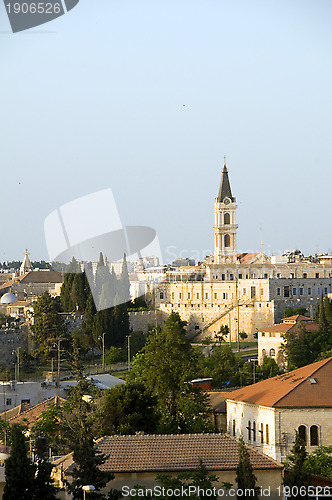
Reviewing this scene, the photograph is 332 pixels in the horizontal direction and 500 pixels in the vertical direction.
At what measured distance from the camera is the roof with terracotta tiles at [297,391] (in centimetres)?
3550

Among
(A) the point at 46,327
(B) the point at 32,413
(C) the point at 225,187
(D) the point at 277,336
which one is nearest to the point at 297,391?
(B) the point at 32,413

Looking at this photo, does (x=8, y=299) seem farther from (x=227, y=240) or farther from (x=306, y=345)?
(x=306, y=345)

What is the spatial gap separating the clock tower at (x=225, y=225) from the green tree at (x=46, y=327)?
17725 mm

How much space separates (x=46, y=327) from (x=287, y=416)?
3243 cm

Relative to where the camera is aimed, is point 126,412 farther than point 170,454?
Yes

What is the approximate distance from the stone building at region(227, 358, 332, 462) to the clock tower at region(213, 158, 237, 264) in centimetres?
4463

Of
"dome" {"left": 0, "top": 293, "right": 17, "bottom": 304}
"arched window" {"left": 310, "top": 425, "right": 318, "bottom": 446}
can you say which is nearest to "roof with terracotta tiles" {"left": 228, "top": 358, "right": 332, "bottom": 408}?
"arched window" {"left": 310, "top": 425, "right": 318, "bottom": 446}

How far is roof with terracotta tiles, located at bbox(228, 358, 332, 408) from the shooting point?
35.5 m

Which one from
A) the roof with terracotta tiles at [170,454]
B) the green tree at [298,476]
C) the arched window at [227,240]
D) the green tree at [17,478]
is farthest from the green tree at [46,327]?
the green tree at [17,478]

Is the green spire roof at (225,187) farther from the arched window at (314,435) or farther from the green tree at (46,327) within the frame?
the arched window at (314,435)

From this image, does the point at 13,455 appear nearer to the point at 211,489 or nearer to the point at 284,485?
the point at 211,489

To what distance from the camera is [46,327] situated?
66.0 m

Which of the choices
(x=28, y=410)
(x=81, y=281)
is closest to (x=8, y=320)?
(x=81, y=281)

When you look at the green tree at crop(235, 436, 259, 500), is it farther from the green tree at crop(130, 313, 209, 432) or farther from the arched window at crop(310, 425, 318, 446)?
the green tree at crop(130, 313, 209, 432)
